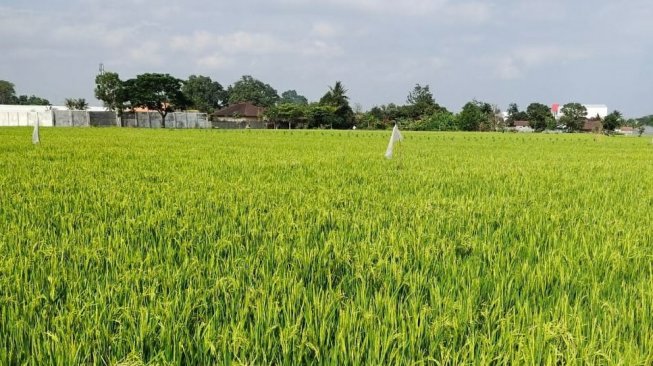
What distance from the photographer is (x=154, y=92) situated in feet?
153

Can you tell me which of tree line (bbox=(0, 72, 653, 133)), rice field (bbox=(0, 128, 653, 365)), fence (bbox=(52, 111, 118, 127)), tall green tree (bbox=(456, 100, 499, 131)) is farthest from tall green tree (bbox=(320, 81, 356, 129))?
rice field (bbox=(0, 128, 653, 365))

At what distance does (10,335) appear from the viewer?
131 cm

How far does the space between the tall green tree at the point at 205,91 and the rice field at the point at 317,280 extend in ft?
263

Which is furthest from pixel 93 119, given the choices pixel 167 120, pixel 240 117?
pixel 240 117

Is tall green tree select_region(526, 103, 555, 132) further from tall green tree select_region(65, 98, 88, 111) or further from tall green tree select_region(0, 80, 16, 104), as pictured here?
tall green tree select_region(0, 80, 16, 104)

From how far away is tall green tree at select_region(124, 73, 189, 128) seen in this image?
4612 cm

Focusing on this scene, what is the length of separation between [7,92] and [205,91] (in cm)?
3613

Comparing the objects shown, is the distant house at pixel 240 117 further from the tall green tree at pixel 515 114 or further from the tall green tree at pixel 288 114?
the tall green tree at pixel 515 114

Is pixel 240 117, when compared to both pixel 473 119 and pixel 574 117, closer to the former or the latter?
pixel 473 119

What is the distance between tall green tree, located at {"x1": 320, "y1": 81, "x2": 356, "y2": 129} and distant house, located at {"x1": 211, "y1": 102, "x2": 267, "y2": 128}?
845cm

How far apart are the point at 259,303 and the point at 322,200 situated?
232 cm

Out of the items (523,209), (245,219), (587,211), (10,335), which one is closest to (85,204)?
(245,219)

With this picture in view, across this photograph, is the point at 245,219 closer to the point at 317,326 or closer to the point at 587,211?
the point at 317,326

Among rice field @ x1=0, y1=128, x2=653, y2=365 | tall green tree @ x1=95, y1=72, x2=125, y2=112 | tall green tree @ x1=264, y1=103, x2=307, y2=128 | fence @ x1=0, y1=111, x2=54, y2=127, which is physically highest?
tall green tree @ x1=95, y1=72, x2=125, y2=112
